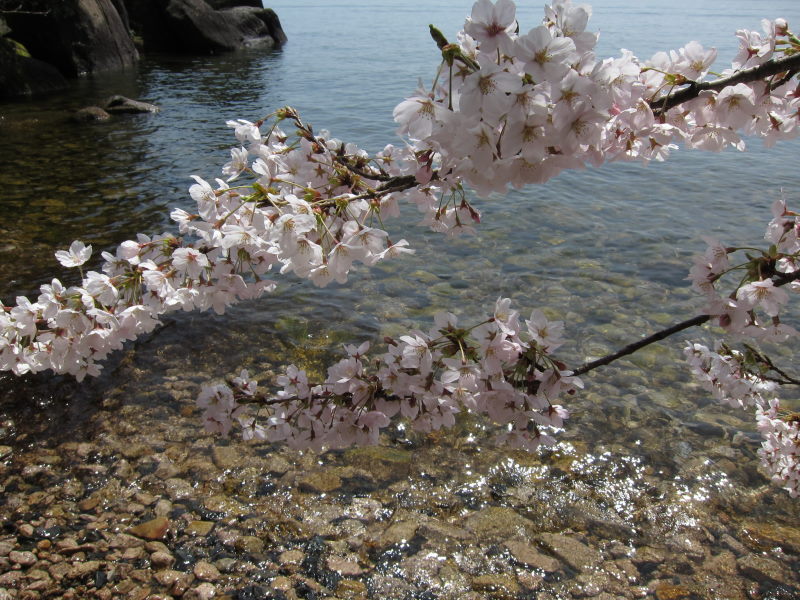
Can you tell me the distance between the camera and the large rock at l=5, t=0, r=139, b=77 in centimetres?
2078

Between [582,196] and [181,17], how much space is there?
955 inches

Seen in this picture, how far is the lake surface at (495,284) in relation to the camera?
194 inches

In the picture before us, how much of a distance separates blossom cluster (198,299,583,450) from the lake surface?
6.54ft

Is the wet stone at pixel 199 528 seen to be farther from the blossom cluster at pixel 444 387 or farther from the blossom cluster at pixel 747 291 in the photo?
the blossom cluster at pixel 747 291

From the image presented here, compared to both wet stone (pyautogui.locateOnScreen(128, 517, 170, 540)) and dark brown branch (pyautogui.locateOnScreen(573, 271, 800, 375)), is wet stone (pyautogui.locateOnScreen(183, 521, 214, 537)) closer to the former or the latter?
wet stone (pyautogui.locateOnScreen(128, 517, 170, 540))

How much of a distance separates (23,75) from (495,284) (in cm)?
1824

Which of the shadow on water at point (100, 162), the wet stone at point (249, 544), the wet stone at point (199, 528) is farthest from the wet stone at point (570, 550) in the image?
the shadow on water at point (100, 162)

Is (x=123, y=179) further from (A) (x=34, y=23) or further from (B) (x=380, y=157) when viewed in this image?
(A) (x=34, y=23)

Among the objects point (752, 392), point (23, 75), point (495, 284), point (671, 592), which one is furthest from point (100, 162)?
point (671, 592)

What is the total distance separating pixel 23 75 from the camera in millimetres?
18688

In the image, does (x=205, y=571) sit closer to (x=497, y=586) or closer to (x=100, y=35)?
(x=497, y=586)

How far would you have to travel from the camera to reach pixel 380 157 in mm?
3316

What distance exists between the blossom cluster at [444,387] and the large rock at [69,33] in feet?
75.6

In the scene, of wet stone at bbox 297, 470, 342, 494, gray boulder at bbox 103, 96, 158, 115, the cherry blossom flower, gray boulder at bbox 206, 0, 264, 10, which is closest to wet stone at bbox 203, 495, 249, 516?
wet stone at bbox 297, 470, 342, 494
